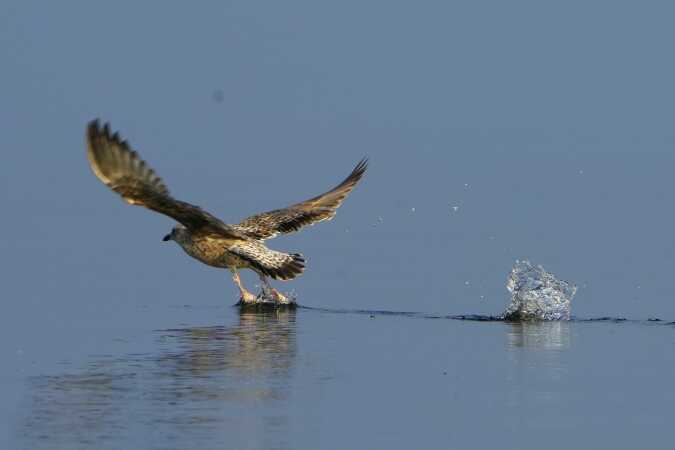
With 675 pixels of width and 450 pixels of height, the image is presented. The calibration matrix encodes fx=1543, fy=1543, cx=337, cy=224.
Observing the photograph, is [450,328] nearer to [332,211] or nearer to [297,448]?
[332,211]

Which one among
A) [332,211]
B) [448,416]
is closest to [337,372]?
[448,416]

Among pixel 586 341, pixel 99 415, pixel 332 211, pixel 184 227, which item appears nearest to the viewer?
pixel 99 415

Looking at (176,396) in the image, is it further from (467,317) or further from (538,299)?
(538,299)

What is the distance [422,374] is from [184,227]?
18.9 ft

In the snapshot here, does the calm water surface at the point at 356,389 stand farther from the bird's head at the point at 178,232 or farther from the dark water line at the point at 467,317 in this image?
the bird's head at the point at 178,232

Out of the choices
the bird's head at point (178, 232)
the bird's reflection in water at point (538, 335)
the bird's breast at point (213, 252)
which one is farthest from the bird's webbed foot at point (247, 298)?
the bird's reflection in water at point (538, 335)

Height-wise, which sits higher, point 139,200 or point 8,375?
point 139,200

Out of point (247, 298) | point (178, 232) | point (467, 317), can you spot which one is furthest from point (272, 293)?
point (467, 317)

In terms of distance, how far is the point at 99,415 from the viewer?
8891mm

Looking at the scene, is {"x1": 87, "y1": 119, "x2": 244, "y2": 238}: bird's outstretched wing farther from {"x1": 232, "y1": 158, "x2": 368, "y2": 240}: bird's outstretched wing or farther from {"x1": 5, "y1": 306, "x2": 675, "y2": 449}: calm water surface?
{"x1": 232, "y1": 158, "x2": 368, "y2": 240}: bird's outstretched wing

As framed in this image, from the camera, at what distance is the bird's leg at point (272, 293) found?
53.2 ft

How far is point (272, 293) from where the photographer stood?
16.4 m

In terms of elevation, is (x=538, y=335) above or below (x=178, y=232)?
below

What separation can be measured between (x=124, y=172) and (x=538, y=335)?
3991 millimetres
